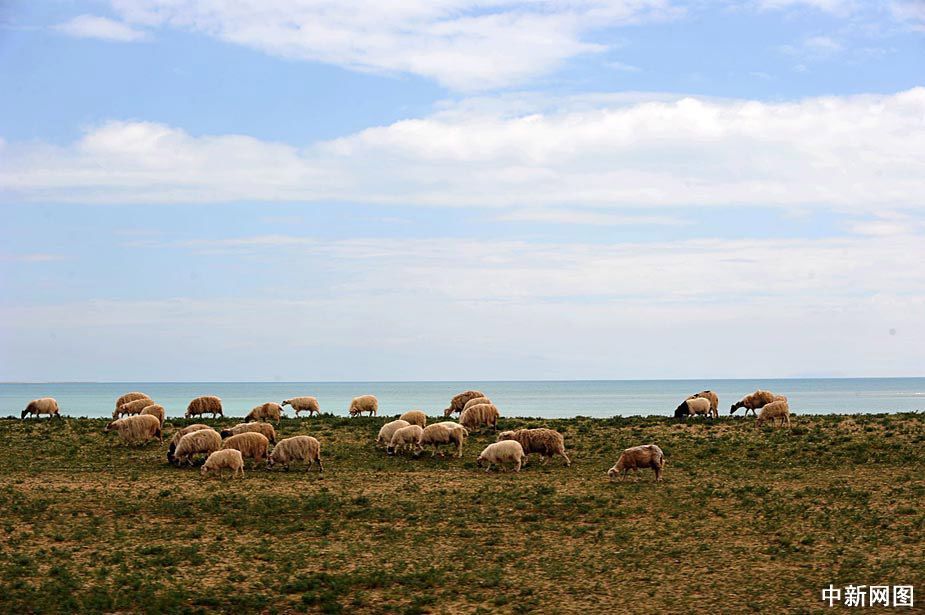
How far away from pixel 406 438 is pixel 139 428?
9.91 meters

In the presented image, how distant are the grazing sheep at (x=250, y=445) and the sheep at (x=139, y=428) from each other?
5525 mm

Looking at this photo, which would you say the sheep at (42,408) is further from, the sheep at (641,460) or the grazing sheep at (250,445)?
the sheep at (641,460)

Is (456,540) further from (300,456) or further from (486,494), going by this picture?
(300,456)

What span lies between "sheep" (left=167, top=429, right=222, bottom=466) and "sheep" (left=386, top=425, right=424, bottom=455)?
556cm

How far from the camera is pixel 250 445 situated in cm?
2766

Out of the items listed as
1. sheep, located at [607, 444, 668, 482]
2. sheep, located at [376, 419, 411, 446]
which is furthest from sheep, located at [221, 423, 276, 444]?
sheep, located at [607, 444, 668, 482]

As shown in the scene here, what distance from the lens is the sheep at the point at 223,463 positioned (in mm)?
25734

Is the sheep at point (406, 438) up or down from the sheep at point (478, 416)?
down

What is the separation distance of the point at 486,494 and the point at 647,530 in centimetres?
494

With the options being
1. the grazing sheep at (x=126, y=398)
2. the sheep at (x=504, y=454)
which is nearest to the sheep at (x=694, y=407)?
the sheep at (x=504, y=454)

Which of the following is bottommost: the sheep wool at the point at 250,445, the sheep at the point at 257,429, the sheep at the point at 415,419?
the sheep wool at the point at 250,445

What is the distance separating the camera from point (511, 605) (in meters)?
14.6

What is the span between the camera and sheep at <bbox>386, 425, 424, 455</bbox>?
29453mm

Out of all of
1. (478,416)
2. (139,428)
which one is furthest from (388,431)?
(139,428)
